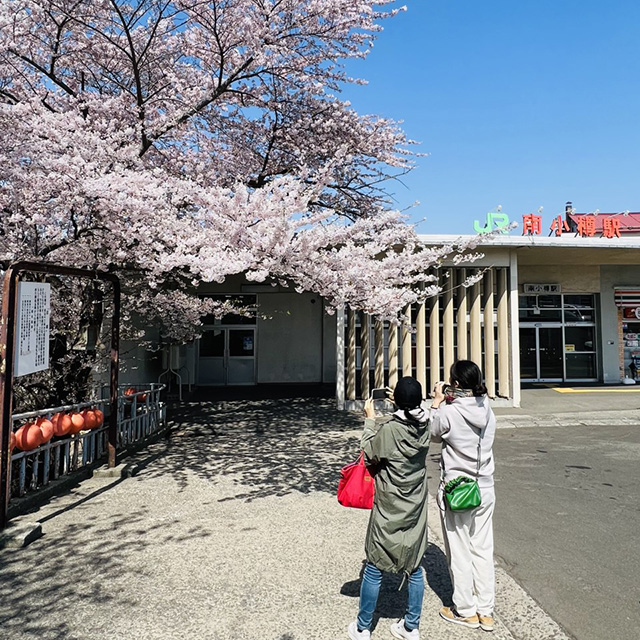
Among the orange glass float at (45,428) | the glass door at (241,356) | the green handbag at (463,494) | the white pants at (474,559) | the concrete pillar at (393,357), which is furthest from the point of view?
the glass door at (241,356)

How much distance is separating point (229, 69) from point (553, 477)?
24.2 ft

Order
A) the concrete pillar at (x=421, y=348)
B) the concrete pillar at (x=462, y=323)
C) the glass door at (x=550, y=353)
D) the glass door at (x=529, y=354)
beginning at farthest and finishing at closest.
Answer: the glass door at (x=529, y=354)
the glass door at (x=550, y=353)
the concrete pillar at (x=462, y=323)
the concrete pillar at (x=421, y=348)

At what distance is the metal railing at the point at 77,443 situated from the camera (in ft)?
16.7

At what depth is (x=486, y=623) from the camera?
2988mm

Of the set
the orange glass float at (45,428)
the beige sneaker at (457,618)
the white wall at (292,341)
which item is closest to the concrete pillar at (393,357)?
the white wall at (292,341)

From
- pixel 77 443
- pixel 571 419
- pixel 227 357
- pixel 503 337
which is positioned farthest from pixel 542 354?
pixel 77 443

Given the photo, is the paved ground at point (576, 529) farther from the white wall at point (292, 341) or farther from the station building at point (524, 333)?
the white wall at point (292, 341)

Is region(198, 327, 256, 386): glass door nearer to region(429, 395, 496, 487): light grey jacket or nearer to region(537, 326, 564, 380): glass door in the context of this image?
region(537, 326, 564, 380): glass door

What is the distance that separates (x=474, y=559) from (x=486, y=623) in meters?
0.37

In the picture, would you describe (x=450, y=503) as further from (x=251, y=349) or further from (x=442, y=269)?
(x=251, y=349)

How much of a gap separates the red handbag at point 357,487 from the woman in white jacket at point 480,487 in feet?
1.63

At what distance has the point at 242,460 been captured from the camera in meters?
7.17

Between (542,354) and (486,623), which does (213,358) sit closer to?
(542,354)

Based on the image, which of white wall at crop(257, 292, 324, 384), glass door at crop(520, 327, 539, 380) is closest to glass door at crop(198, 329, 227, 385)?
white wall at crop(257, 292, 324, 384)
